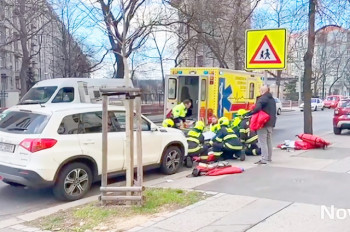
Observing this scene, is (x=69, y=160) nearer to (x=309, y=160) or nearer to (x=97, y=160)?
(x=97, y=160)

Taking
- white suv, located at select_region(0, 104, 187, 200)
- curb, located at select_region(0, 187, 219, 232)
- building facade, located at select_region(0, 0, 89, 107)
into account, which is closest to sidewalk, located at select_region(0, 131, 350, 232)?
curb, located at select_region(0, 187, 219, 232)

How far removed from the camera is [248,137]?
33.8ft

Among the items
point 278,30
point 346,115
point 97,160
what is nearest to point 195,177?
point 97,160

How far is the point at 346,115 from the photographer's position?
15414 millimetres

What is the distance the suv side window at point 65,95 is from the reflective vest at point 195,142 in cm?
854

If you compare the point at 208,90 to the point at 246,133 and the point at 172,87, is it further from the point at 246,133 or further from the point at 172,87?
the point at 246,133

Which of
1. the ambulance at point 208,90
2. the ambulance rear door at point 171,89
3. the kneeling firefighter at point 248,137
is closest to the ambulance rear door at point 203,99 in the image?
the ambulance at point 208,90

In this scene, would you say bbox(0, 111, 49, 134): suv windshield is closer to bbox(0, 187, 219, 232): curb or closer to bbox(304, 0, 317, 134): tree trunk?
bbox(0, 187, 219, 232): curb

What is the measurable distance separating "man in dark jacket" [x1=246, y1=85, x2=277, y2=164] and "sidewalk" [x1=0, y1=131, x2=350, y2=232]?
32cm

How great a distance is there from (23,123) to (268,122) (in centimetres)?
517

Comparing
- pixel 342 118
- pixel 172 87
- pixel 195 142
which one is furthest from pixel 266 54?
pixel 342 118

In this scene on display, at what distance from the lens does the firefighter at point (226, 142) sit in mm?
9469

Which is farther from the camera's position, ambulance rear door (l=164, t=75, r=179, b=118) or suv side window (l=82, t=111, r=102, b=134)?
ambulance rear door (l=164, t=75, r=179, b=118)

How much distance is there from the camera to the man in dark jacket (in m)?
8.88
